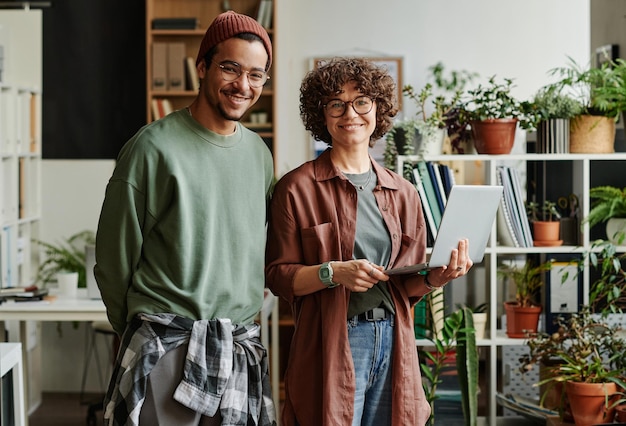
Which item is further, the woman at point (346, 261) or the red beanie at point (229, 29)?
the woman at point (346, 261)

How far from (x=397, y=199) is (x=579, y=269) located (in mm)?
1619

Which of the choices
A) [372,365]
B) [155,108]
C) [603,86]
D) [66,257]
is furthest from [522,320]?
[155,108]

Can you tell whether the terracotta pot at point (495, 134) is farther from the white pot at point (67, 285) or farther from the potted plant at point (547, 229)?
the white pot at point (67, 285)

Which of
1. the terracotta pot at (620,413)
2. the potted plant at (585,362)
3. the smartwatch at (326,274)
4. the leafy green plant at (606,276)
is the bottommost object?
the terracotta pot at (620,413)

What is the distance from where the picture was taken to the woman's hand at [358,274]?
217 centimetres

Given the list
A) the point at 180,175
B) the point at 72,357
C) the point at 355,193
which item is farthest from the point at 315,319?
the point at 72,357

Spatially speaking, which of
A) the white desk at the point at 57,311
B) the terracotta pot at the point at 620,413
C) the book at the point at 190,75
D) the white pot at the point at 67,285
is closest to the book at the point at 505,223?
the terracotta pot at the point at 620,413

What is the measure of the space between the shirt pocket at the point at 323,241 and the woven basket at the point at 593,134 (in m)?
1.90

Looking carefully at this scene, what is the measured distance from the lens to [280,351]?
5.84 meters

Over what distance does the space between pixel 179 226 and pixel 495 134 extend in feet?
6.62

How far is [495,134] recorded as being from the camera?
12.4 ft

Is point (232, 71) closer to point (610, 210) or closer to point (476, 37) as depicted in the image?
point (610, 210)

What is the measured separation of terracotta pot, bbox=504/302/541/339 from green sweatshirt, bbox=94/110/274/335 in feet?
6.43

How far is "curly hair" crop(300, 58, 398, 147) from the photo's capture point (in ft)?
7.66
